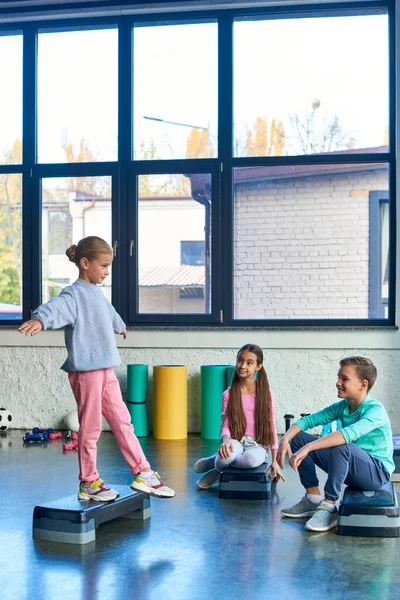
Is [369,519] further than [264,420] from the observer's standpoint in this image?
No

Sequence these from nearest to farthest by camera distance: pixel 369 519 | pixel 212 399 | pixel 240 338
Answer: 1. pixel 369 519
2. pixel 212 399
3. pixel 240 338

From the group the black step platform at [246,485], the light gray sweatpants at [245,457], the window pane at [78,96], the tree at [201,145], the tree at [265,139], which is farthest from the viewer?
the window pane at [78,96]

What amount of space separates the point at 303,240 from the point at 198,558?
3.73 metres

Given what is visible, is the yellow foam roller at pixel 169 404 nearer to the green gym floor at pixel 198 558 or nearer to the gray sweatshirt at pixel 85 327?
the green gym floor at pixel 198 558

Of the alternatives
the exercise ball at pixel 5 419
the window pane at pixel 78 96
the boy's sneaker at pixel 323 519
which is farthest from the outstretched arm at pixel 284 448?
the window pane at pixel 78 96

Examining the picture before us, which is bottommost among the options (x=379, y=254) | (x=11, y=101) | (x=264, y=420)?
(x=264, y=420)

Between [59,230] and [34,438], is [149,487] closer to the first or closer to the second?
[34,438]

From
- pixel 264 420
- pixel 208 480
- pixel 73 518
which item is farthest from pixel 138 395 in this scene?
pixel 73 518

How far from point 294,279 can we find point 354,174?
3.10 feet

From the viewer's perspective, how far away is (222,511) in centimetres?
402

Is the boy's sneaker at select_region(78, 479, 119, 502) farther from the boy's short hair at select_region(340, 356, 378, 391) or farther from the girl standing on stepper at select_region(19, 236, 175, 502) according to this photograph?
the boy's short hair at select_region(340, 356, 378, 391)

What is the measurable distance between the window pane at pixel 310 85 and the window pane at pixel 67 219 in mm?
1212

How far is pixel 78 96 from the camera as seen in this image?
273 inches

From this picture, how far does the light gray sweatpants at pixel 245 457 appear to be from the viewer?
14.3 ft
